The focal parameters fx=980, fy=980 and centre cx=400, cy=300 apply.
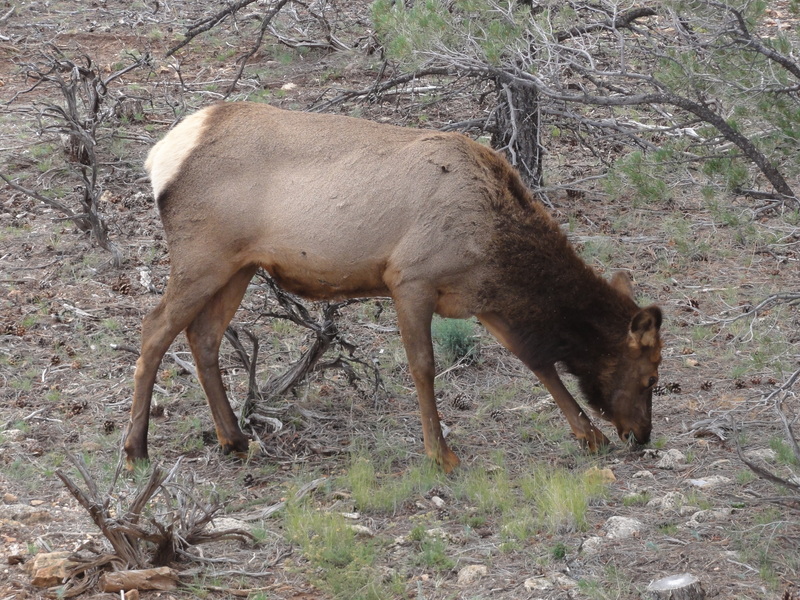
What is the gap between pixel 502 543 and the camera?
4.98 m

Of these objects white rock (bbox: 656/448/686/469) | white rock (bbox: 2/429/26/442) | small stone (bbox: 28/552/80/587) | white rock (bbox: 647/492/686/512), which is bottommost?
white rock (bbox: 2/429/26/442)

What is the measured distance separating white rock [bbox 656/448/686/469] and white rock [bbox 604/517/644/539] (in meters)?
0.96

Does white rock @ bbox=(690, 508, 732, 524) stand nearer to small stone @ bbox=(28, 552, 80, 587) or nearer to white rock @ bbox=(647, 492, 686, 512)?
white rock @ bbox=(647, 492, 686, 512)

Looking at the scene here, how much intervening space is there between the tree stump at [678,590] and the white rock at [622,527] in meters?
0.66

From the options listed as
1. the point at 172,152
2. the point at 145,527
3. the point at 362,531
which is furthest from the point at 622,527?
the point at 172,152

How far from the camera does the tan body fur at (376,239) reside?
20.0 ft

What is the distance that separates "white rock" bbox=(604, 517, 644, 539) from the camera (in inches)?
195

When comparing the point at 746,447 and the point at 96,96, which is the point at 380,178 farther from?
Answer: the point at 96,96

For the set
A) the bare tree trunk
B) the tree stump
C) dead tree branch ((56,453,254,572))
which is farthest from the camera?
the bare tree trunk

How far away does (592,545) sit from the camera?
4.84 m

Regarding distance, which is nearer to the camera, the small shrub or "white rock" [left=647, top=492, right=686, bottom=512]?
"white rock" [left=647, top=492, right=686, bottom=512]

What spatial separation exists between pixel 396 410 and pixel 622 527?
2.43 m

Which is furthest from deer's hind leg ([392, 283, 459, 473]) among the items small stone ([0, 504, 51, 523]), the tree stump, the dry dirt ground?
small stone ([0, 504, 51, 523])

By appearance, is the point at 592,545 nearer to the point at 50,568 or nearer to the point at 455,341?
the point at 50,568
